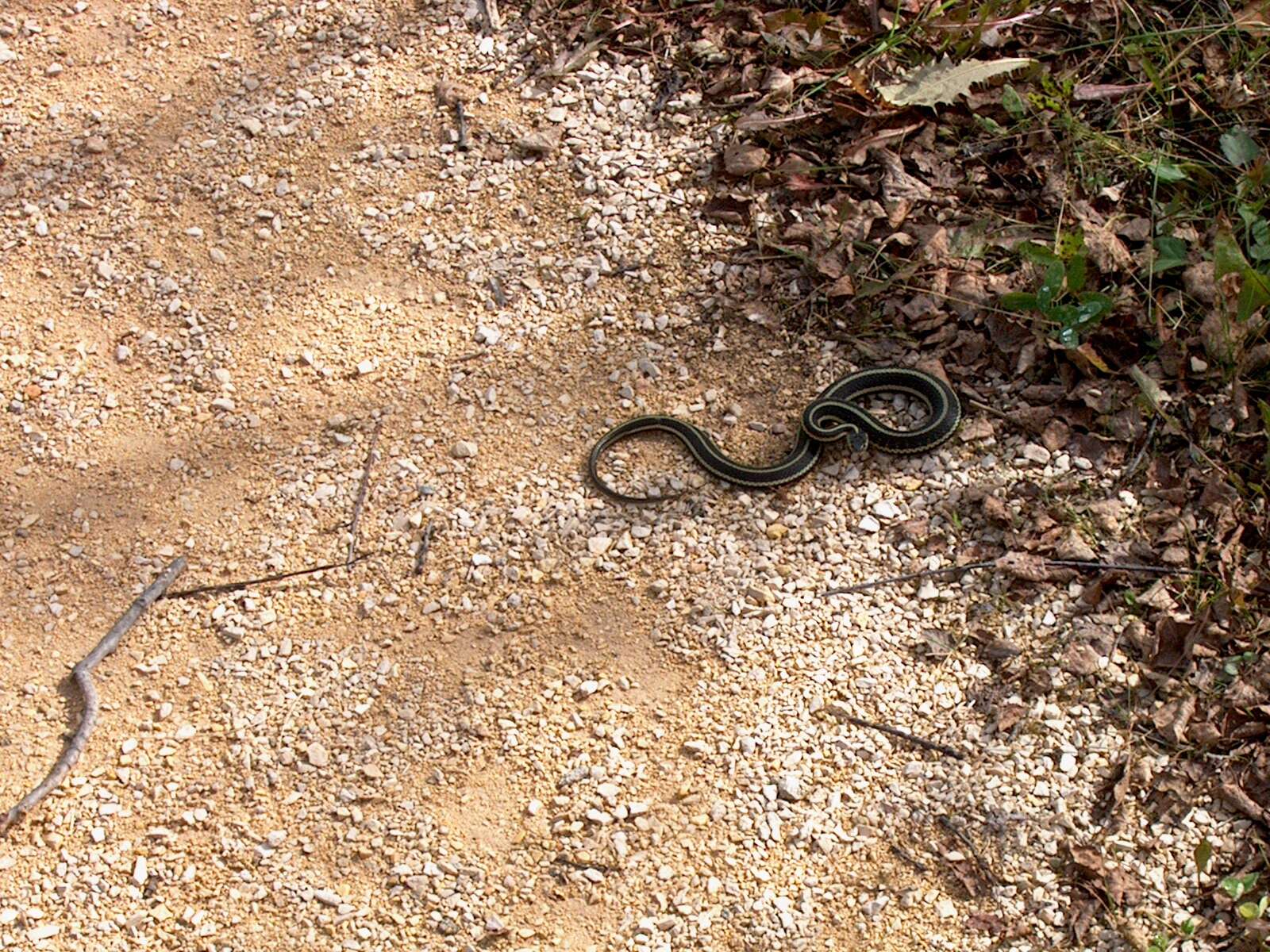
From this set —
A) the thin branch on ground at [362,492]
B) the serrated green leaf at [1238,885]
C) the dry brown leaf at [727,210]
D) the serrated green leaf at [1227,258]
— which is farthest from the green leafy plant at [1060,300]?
the thin branch on ground at [362,492]

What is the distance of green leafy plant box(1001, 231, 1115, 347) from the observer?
15.7 ft

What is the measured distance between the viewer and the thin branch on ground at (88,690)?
413 centimetres

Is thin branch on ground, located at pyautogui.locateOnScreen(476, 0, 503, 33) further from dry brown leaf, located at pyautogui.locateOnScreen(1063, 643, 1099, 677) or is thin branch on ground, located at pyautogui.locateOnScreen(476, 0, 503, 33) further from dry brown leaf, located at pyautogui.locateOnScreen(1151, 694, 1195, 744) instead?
dry brown leaf, located at pyautogui.locateOnScreen(1151, 694, 1195, 744)

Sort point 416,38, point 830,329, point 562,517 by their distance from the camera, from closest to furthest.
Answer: point 562,517 < point 830,329 < point 416,38

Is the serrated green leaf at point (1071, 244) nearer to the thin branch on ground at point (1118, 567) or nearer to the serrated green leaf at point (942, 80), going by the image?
the serrated green leaf at point (942, 80)

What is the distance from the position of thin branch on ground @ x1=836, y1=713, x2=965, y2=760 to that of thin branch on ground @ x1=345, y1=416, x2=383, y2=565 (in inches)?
72.8

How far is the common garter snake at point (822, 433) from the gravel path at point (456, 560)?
8 cm

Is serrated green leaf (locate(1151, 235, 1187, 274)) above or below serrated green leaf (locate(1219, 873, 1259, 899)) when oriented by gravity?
above

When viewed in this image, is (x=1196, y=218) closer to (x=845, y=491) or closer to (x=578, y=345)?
(x=845, y=491)

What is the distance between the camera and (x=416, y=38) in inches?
236

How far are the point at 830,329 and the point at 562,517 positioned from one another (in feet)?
4.45

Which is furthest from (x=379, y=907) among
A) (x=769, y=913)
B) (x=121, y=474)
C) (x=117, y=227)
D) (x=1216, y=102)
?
(x=1216, y=102)

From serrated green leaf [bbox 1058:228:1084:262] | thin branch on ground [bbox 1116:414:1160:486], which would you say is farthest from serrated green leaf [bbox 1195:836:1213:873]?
serrated green leaf [bbox 1058:228:1084:262]

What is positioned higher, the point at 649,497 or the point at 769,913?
the point at 649,497
